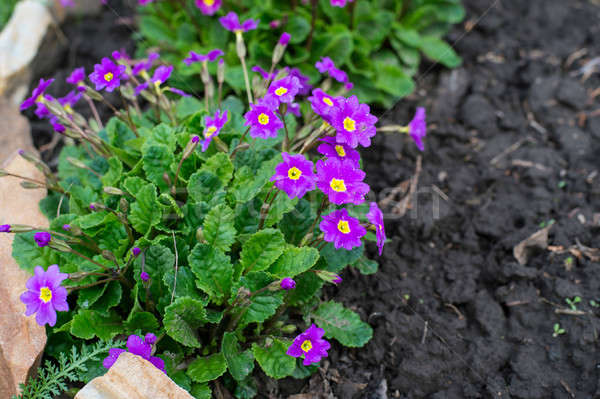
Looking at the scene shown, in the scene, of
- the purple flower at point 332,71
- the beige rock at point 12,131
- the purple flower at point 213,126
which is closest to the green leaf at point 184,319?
the purple flower at point 213,126

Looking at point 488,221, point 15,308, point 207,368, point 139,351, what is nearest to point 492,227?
point 488,221

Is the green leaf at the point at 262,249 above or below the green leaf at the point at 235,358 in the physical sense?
above

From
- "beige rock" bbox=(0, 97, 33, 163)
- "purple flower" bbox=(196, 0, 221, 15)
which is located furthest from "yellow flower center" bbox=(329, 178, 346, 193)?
"beige rock" bbox=(0, 97, 33, 163)

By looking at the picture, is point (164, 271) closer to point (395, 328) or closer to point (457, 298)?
point (395, 328)

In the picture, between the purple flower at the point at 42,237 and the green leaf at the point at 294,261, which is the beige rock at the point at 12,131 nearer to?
the purple flower at the point at 42,237

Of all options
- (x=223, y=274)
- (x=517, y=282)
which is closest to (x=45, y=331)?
(x=223, y=274)

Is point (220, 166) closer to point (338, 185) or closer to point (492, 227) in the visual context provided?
point (338, 185)
